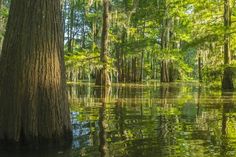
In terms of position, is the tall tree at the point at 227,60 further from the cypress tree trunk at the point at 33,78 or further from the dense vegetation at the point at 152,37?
the cypress tree trunk at the point at 33,78

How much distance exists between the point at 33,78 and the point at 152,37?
38027 millimetres

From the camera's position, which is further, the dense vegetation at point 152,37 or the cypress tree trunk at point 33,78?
the dense vegetation at point 152,37

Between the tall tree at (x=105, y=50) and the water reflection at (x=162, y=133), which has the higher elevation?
the tall tree at (x=105, y=50)

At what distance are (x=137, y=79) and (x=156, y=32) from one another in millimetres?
6847

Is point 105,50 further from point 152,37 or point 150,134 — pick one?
point 152,37

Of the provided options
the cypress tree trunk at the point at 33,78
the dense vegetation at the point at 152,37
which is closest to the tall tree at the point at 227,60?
the dense vegetation at the point at 152,37

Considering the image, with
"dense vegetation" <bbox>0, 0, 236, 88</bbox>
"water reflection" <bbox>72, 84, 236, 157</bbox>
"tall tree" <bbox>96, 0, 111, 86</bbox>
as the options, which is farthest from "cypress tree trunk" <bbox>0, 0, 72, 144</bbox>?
"tall tree" <bbox>96, 0, 111, 86</bbox>

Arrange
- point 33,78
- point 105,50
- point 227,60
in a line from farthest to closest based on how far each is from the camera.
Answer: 1. point 105,50
2. point 227,60
3. point 33,78

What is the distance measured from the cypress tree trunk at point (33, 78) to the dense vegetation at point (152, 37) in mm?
14395

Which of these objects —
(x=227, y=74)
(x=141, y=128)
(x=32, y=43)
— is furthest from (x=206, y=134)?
(x=227, y=74)

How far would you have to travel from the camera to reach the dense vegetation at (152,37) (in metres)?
21.0

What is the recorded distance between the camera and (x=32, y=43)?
6176mm

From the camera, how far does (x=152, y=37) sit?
43.5 meters

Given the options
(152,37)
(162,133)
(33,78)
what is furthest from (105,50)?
(152,37)
